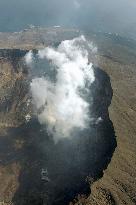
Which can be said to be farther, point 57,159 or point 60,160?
point 57,159

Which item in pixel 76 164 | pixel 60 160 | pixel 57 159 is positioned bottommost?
pixel 57 159

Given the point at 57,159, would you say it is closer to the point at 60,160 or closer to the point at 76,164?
the point at 60,160

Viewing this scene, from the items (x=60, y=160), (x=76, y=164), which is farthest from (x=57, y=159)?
(x=76, y=164)

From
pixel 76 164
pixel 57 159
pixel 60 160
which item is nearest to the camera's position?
pixel 76 164

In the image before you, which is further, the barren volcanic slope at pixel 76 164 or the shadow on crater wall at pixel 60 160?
the shadow on crater wall at pixel 60 160

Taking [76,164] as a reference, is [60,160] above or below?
below

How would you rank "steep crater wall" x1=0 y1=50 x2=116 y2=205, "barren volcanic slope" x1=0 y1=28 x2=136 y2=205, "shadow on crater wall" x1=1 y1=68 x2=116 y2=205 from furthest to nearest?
"shadow on crater wall" x1=1 y1=68 x2=116 y2=205, "steep crater wall" x1=0 y1=50 x2=116 y2=205, "barren volcanic slope" x1=0 y1=28 x2=136 y2=205

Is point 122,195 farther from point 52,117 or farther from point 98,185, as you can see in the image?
point 52,117

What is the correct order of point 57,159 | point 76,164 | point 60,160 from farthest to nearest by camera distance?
point 57,159, point 60,160, point 76,164
